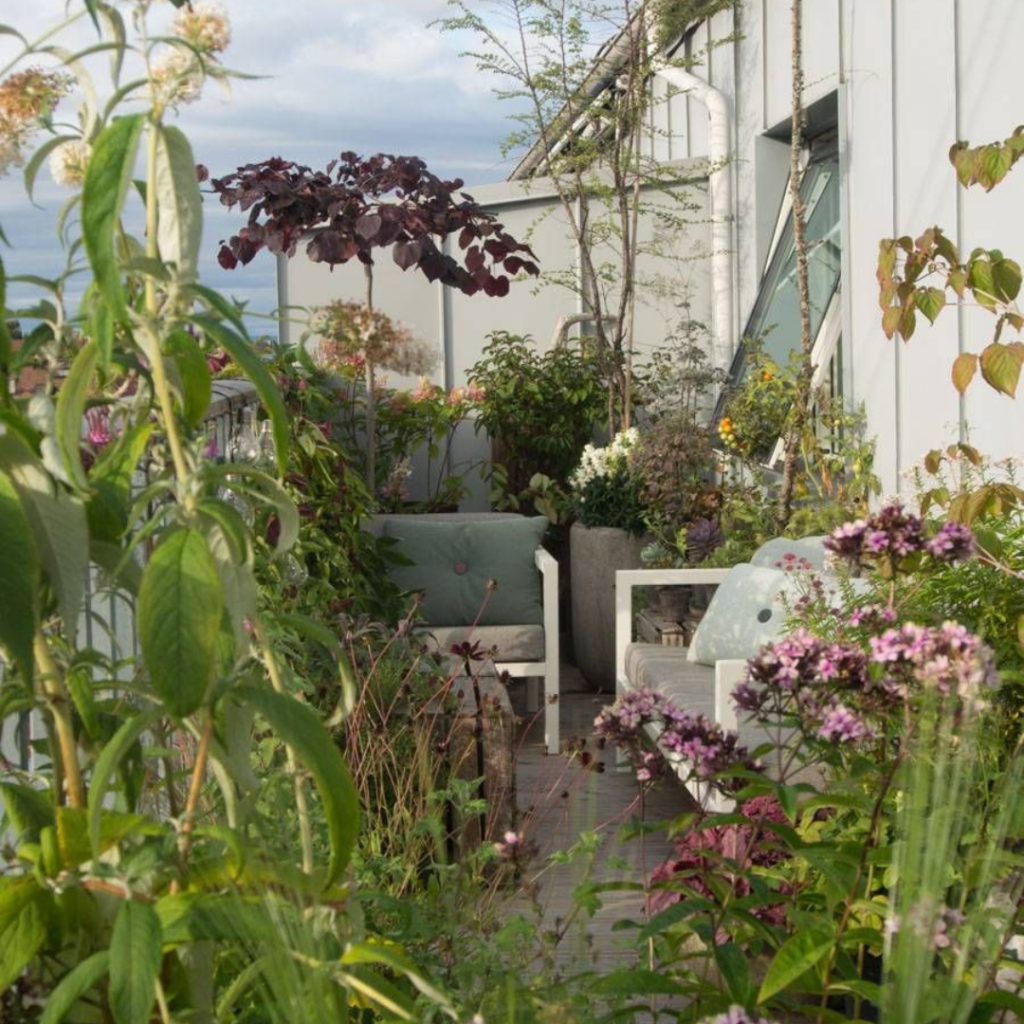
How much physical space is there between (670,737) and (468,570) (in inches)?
171

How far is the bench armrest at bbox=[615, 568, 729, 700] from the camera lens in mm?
5191

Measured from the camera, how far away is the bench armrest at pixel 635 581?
5.19 m

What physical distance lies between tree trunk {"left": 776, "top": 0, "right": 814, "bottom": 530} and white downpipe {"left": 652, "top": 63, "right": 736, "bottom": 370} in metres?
2.02

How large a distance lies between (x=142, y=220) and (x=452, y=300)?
8005mm

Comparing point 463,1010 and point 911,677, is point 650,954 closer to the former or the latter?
point 463,1010

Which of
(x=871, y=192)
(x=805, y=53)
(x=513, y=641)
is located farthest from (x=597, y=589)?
(x=805, y=53)

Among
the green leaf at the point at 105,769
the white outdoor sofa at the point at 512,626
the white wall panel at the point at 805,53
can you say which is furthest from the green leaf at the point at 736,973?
the white wall panel at the point at 805,53

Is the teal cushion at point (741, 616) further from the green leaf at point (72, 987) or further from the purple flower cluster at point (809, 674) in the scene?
the green leaf at point (72, 987)

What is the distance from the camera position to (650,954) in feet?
6.37

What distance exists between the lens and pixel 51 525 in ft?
3.60

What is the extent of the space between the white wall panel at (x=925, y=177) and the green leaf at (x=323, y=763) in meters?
3.81

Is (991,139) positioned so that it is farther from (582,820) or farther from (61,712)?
(61,712)

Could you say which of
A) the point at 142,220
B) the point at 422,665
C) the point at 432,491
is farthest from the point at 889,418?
the point at 142,220

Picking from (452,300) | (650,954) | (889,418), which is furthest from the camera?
(452,300)
